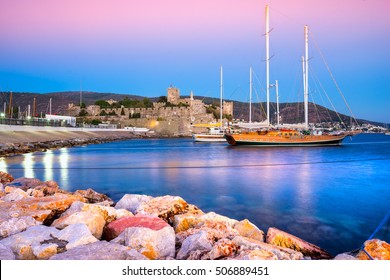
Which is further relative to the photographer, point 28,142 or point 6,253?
point 28,142

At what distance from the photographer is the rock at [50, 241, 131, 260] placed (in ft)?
8.59

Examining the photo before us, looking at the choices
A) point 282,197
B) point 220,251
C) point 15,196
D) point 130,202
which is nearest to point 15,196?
point 15,196

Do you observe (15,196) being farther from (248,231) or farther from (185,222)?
(248,231)

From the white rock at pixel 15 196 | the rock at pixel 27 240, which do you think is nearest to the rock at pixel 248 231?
the rock at pixel 27 240

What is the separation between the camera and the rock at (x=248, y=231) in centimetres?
380

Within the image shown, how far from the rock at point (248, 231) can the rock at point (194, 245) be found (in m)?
0.71

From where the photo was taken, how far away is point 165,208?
4.51 meters

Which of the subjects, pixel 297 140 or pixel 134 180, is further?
pixel 297 140

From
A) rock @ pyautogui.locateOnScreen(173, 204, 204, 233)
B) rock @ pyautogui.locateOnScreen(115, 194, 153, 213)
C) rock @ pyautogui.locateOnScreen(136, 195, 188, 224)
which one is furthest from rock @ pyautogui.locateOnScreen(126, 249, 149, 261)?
rock @ pyautogui.locateOnScreen(115, 194, 153, 213)

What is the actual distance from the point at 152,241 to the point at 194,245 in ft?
1.18
